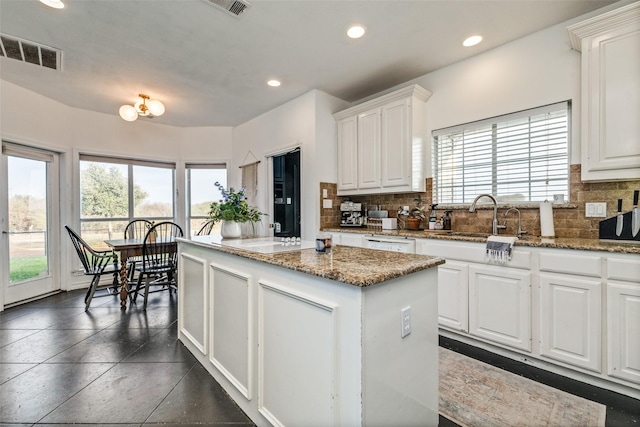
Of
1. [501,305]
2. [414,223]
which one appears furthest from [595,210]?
[414,223]

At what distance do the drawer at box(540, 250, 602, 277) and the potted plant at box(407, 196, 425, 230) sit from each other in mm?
1307

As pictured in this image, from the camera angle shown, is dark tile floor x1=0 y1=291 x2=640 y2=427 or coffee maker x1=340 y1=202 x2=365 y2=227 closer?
dark tile floor x1=0 y1=291 x2=640 y2=427

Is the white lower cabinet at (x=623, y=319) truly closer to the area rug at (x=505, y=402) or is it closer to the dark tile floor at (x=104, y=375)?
the area rug at (x=505, y=402)

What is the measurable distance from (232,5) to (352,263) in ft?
7.24

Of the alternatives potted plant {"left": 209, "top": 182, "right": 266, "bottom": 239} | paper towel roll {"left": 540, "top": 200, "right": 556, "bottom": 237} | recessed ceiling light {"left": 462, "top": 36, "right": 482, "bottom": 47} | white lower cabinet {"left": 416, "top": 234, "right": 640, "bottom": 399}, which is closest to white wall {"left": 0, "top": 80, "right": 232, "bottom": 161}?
potted plant {"left": 209, "top": 182, "right": 266, "bottom": 239}

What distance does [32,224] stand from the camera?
3783 mm

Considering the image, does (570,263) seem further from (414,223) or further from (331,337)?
(331,337)

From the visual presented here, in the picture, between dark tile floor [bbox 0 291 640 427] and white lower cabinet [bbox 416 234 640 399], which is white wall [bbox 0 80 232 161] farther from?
white lower cabinet [bbox 416 234 640 399]

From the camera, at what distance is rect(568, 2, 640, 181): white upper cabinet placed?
1893 millimetres

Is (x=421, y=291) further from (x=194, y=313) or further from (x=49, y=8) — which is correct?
(x=49, y=8)

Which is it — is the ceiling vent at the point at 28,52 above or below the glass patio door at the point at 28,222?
above

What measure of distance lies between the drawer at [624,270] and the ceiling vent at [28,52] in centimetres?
492

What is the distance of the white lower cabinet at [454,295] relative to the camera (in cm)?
236

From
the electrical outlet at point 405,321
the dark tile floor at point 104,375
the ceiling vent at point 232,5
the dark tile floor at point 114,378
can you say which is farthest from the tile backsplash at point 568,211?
the dark tile floor at point 104,375
